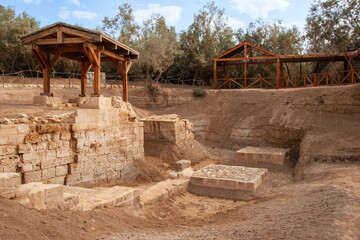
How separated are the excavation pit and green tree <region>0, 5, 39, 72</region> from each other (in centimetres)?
1885

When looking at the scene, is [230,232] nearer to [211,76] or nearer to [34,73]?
[34,73]

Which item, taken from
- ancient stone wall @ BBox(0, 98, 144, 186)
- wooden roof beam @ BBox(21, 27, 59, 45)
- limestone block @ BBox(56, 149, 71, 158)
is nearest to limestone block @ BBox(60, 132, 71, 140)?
ancient stone wall @ BBox(0, 98, 144, 186)

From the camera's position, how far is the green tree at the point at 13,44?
933 inches

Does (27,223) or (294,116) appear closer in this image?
(27,223)

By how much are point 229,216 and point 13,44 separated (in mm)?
22830

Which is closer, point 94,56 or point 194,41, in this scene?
point 94,56

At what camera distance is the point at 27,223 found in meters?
4.40

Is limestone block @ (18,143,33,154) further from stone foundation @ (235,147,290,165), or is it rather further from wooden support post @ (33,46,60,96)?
stone foundation @ (235,147,290,165)

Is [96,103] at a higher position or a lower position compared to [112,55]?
lower

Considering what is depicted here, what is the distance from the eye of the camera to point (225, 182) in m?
9.65

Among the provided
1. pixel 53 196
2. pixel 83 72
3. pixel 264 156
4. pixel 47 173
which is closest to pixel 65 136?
pixel 47 173

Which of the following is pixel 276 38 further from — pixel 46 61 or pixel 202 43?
pixel 46 61

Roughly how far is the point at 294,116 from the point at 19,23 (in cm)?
2119

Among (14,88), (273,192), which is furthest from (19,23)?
(273,192)
